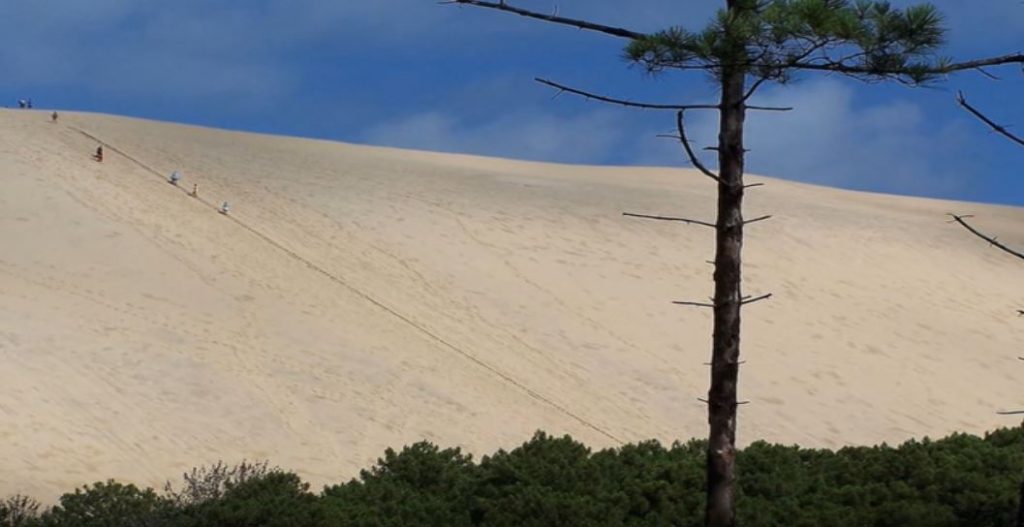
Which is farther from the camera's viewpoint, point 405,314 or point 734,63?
point 405,314

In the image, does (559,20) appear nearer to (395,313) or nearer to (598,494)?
(598,494)

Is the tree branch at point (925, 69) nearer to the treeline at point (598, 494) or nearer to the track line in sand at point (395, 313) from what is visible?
the treeline at point (598, 494)

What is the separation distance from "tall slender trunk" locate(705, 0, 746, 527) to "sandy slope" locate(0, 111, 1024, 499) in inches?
397

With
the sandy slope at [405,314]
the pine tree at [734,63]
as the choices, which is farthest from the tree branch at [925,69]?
the sandy slope at [405,314]

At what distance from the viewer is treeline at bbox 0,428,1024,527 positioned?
12.5 m

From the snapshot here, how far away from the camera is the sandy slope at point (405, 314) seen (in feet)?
71.9

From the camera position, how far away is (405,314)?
27766 millimetres

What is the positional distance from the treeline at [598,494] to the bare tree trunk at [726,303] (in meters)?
1.70

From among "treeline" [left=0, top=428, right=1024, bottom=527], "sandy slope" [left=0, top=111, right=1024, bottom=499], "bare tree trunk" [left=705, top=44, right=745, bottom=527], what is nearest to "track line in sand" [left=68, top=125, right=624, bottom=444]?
"sandy slope" [left=0, top=111, right=1024, bottom=499]

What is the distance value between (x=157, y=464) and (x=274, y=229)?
452 inches

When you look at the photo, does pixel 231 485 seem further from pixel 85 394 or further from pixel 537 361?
pixel 537 361

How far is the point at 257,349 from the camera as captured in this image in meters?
24.4

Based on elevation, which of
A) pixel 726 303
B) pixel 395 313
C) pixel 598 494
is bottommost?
pixel 598 494

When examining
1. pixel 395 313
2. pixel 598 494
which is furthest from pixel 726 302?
pixel 395 313
